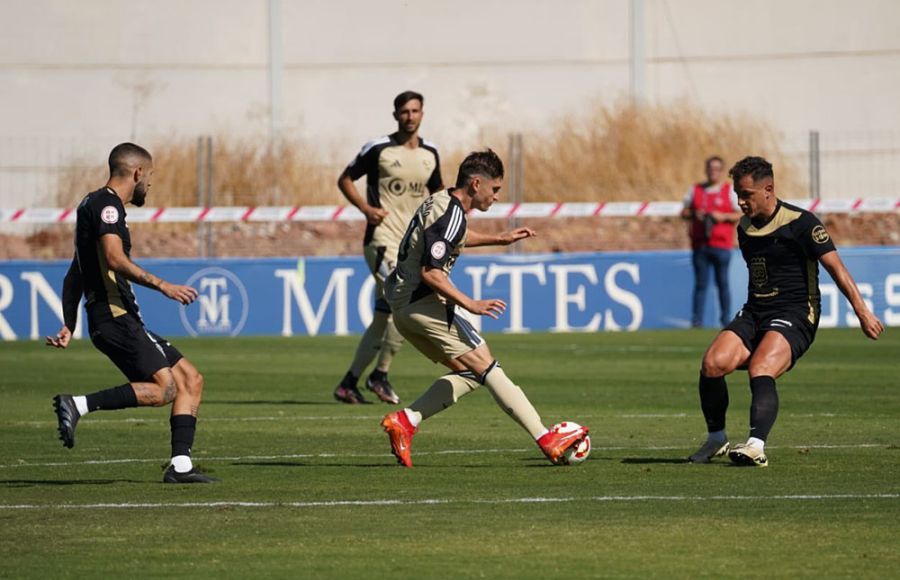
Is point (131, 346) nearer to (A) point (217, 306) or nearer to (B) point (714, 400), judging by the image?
(B) point (714, 400)

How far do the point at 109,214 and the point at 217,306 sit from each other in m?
15.0

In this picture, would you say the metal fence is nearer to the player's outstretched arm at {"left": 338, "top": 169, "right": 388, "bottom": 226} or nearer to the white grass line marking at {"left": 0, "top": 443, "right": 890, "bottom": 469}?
the player's outstretched arm at {"left": 338, "top": 169, "right": 388, "bottom": 226}

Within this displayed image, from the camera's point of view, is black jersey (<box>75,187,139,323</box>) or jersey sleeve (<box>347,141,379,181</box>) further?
jersey sleeve (<box>347,141,379,181</box>)

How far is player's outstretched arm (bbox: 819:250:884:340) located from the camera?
10344 millimetres

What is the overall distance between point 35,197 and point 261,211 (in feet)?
30.2

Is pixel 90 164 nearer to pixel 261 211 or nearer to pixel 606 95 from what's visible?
pixel 261 211

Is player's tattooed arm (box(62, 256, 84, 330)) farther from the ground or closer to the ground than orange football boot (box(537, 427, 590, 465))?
farther from the ground

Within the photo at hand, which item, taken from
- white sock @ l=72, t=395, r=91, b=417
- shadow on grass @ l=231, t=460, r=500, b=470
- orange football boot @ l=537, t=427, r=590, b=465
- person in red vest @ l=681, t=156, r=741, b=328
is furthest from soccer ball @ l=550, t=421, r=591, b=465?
person in red vest @ l=681, t=156, r=741, b=328

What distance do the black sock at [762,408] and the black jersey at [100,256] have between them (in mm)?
3483

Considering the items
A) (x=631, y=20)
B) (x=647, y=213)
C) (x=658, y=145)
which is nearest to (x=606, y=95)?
(x=631, y=20)

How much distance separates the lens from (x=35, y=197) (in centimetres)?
3356

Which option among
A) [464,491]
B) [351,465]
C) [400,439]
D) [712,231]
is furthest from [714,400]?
[712,231]

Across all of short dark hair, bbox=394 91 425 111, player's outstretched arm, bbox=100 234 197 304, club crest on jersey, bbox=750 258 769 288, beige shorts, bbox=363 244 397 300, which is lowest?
beige shorts, bbox=363 244 397 300

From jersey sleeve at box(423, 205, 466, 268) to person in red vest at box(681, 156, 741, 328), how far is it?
14362mm
